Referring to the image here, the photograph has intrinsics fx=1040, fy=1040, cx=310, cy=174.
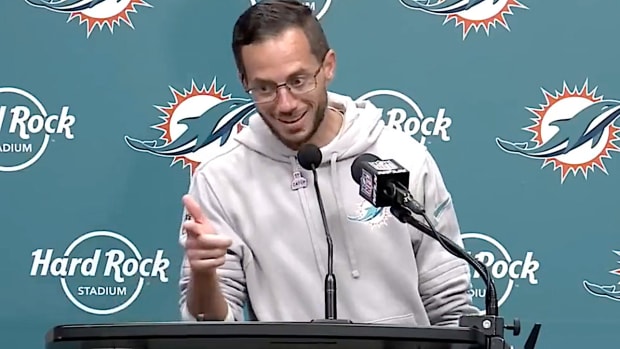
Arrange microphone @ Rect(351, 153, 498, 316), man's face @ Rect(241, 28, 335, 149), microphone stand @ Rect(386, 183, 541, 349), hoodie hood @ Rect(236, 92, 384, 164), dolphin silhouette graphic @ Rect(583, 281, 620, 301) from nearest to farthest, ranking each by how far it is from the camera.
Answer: microphone stand @ Rect(386, 183, 541, 349), microphone @ Rect(351, 153, 498, 316), man's face @ Rect(241, 28, 335, 149), hoodie hood @ Rect(236, 92, 384, 164), dolphin silhouette graphic @ Rect(583, 281, 620, 301)

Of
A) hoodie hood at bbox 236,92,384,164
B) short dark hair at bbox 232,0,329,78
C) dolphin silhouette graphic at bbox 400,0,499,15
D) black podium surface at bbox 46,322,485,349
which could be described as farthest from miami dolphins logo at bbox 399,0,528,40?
black podium surface at bbox 46,322,485,349

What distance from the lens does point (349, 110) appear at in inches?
79.9

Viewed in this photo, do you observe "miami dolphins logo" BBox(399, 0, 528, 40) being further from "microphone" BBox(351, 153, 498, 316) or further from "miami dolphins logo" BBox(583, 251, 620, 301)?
"microphone" BBox(351, 153, 498, 316)

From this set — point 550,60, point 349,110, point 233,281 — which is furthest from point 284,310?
point 550,60

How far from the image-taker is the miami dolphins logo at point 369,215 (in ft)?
6.26

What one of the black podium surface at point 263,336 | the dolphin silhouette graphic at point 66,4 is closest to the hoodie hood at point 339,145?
the dolphin silhouette graphic at point 66,4

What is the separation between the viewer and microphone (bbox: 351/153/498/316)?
4.42 ft

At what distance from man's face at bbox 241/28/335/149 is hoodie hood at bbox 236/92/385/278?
0.19 feet

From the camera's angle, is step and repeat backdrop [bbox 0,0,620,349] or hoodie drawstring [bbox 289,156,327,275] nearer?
hoodie drawstring [bbox 289,156,327,275]

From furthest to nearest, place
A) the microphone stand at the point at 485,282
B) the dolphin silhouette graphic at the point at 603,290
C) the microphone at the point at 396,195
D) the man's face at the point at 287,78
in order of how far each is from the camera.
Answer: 1. the dolphin silhouette graphic at the point at 603,290
2. the man's face at the point at 287,78
3. the microphone at the point at 396,195
4. the microphone stand at the point at 485,282

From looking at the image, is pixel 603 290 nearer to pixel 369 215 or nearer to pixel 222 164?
pixel 369 215

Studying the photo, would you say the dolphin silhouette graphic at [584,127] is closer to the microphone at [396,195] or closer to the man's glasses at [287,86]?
the man's glasses at [287,86]

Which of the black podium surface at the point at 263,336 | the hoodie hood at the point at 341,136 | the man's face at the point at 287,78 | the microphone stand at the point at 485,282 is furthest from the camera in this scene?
the hoodie hood at the point at 341,136

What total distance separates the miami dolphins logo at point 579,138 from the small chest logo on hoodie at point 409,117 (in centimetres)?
15
